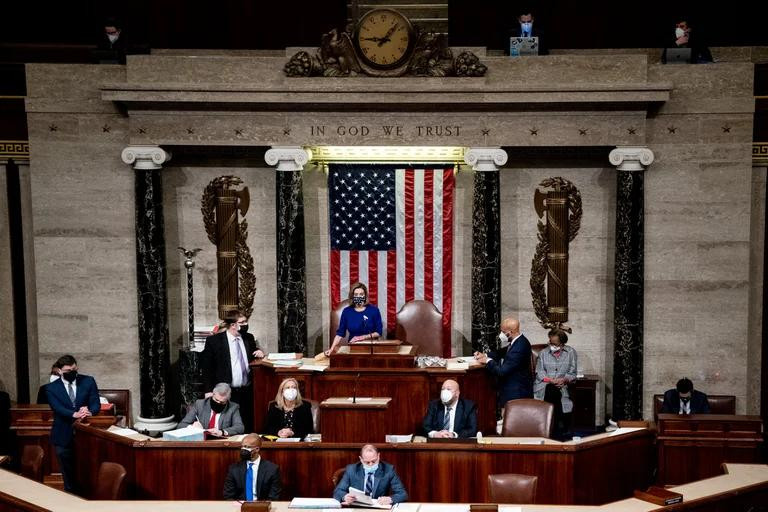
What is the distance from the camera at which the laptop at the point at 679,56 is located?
12.7 meters

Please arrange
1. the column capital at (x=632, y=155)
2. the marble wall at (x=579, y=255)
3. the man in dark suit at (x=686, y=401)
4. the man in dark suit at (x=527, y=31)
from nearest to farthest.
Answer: the man in dark suit at (x=686, y=401), the column capital at (x=632, y=155), the man in dark suit at (x=527, y=31), the marble wall at (x=579, y=255)

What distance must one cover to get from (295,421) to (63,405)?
2.66 metres

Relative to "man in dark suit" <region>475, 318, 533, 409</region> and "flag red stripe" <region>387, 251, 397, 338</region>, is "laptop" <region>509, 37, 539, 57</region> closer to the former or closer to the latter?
"flag red stripe" <region>387, 251, 397, 338</region>

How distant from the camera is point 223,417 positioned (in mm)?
9898

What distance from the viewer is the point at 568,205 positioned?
1339 centimetres

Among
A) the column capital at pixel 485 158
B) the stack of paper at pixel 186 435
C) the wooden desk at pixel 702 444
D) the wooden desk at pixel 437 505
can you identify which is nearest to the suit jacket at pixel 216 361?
the stack of paper at pixel 186 435

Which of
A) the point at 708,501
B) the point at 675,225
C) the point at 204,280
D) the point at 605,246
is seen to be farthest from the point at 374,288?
the point at 708,501

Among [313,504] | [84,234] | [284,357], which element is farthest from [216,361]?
[313,504]

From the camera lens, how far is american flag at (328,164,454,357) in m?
13.1

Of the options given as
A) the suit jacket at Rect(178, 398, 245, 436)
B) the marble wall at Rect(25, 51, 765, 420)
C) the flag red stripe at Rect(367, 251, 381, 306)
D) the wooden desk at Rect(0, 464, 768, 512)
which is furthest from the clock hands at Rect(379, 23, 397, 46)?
the wooden desk at Rect(0, 464, 768, 512)

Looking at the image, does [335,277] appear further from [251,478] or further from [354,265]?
[251,478]

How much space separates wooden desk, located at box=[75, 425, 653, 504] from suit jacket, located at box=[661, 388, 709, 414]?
211 cm

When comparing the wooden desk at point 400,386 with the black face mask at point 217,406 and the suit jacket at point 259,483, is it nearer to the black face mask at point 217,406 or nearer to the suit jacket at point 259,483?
the black face mask at point 217,406

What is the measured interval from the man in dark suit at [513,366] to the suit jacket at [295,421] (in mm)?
2425
